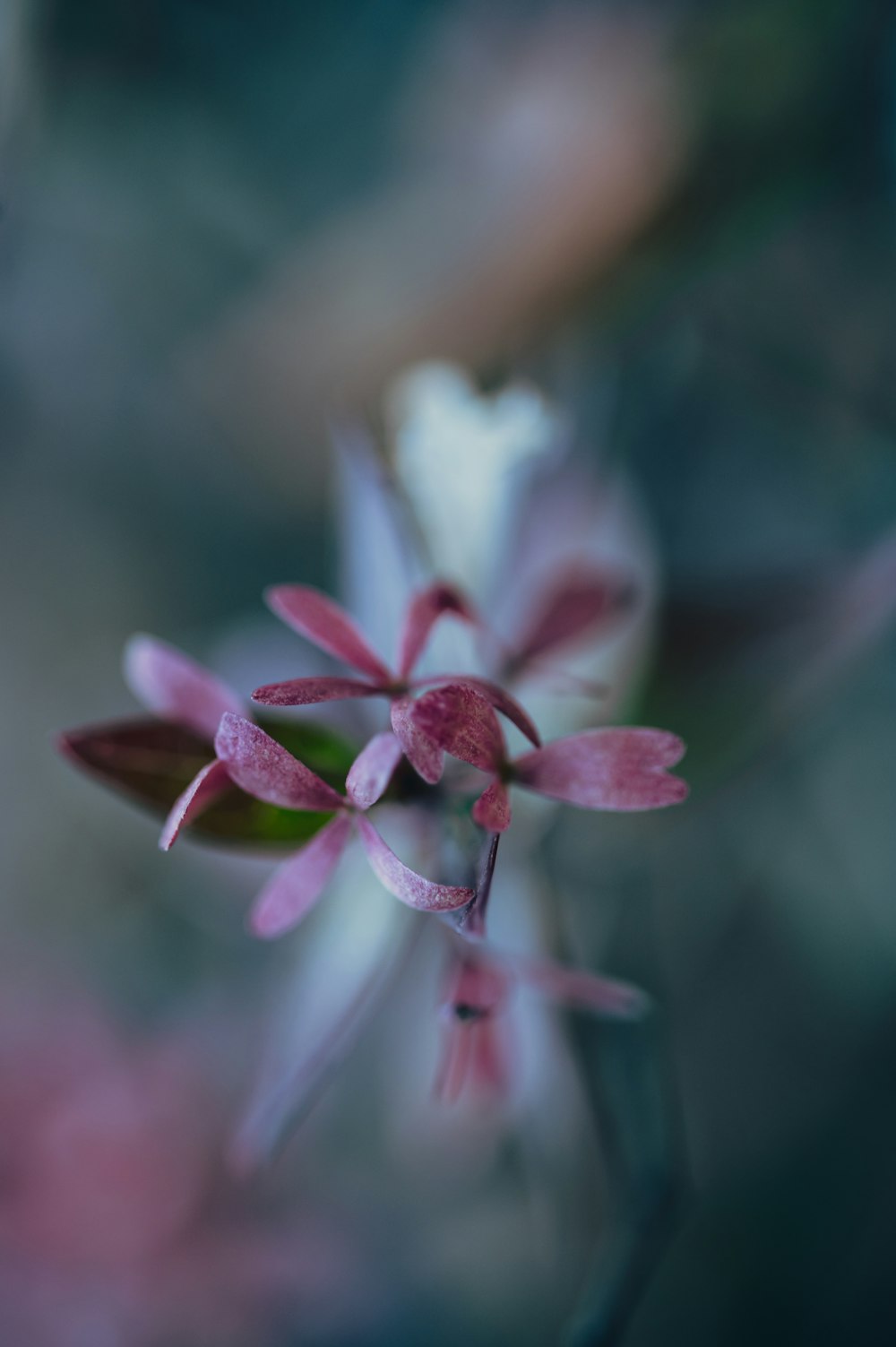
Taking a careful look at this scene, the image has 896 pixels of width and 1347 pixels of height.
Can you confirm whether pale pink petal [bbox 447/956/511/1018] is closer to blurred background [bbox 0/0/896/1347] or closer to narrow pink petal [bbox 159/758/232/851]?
narrow pink petal [bbox 159/758/232/851]

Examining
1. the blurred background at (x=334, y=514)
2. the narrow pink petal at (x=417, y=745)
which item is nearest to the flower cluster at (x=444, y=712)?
the narrow pink petal at (x=417, y=745)

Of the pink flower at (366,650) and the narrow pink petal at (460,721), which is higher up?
the pink flower at (366,650)

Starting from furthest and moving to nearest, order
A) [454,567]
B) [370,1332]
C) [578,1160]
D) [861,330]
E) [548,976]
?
[370,1332]
[861,330]
[578,1160]
[454,567]
[548,976]

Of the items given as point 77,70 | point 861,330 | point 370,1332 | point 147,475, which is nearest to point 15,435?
point 147,475

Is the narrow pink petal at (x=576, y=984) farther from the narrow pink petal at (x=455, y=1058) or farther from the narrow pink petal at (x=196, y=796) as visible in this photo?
the narrow pink petal at (x=196, y=796)

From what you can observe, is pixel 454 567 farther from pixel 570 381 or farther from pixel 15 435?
pixel 15 435

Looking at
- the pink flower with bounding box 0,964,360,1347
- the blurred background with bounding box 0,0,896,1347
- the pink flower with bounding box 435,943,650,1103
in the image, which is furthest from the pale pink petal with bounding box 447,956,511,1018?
the pink flower with bounding box 0,964,360,1347
